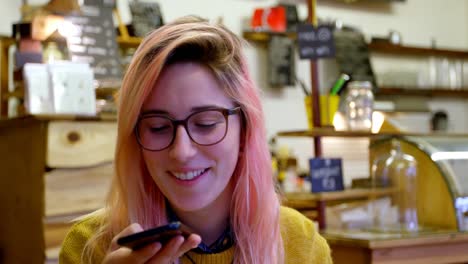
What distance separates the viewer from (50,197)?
2.42 meters

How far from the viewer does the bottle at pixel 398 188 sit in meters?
2.56

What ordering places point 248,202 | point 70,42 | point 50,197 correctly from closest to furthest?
point 248,202, point 50,197, point 70,42

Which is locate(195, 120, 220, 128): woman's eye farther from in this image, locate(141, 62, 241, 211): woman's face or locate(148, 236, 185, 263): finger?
locate(148, 236, 185, 263): finger

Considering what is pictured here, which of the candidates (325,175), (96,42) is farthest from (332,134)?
(96,42)

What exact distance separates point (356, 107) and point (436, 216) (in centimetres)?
60

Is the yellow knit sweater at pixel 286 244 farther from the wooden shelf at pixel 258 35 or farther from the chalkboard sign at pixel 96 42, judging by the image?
the wooden shelf at pixel 258 35

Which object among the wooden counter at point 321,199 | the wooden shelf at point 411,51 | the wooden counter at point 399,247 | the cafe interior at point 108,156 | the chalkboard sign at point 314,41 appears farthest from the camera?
the wooden shelf at point 411,51

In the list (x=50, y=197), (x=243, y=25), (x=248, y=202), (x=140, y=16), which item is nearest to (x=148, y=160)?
(x=248, y=202)

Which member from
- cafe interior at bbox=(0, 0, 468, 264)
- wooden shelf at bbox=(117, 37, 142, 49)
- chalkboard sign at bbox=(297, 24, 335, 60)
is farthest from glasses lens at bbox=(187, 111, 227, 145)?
wooden shelf at bbox=(117, 37, 142, 49)

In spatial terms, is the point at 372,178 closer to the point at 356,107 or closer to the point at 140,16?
the point at 356,107

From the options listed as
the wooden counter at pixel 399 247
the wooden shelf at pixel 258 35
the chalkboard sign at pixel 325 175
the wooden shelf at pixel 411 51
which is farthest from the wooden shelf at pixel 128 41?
the wooden shelf at pixel 411 51

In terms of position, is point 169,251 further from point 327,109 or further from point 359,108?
point 359,108

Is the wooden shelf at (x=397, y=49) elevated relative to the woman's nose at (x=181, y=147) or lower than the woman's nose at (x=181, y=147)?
elevated

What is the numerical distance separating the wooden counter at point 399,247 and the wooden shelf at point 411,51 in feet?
10.5
